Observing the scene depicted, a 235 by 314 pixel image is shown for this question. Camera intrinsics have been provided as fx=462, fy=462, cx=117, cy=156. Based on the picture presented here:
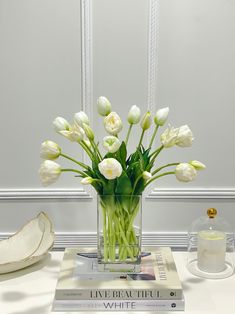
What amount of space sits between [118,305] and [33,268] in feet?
1.06

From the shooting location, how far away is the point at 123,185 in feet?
3.77

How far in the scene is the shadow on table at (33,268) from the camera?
1.26 metres

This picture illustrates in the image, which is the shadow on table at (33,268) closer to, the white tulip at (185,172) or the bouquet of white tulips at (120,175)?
the bouquet of white tulips at (120,175)

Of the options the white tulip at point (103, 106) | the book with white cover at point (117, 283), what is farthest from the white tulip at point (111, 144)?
the book with white cover at point (117, 283)

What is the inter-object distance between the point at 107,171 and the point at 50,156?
0.58 ft

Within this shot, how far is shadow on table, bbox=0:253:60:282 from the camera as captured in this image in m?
1.26

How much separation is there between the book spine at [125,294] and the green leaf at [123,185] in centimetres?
24

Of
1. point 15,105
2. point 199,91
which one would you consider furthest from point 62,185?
point 199,91

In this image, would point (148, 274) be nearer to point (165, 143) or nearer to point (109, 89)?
point (165, 143)

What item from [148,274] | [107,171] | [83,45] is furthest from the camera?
[83,45]

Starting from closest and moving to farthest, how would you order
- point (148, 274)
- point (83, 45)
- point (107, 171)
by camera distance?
point (107, 171) → point (148, 274) → point (83, 45)

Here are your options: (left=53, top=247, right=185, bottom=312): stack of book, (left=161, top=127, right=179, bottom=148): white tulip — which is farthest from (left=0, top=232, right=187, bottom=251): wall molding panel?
(left=161, top=127, right=179, bottom=148): white tulip

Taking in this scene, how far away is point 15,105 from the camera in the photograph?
1463 mm

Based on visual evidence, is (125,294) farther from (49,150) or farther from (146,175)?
(49,150)
